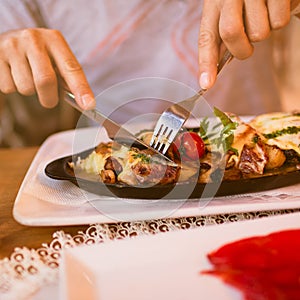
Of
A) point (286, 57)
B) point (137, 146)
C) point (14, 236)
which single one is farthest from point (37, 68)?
point (286, 57)

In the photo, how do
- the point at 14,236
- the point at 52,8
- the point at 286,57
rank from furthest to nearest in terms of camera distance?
the point at 286,57
the point at 52,8
the point at 14,236

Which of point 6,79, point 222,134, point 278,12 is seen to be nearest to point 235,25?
point 278,12

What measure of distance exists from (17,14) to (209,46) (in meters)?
0.89

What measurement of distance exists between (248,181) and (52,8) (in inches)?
42.8

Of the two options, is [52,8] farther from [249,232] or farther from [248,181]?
[249,232]

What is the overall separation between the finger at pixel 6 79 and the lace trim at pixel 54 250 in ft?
1.67

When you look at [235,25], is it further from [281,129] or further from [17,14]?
[17,14]

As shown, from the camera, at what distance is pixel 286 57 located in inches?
149

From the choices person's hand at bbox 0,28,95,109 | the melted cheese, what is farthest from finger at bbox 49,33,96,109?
the melted cheese

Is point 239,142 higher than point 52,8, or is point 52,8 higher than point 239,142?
point 52,8

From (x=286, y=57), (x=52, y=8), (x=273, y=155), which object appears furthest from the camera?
(x=286, y=57)

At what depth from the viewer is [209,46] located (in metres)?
1.32

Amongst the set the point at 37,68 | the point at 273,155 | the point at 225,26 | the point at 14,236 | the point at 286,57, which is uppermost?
the point at 225,26

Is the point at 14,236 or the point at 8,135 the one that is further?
the point at 8,135
